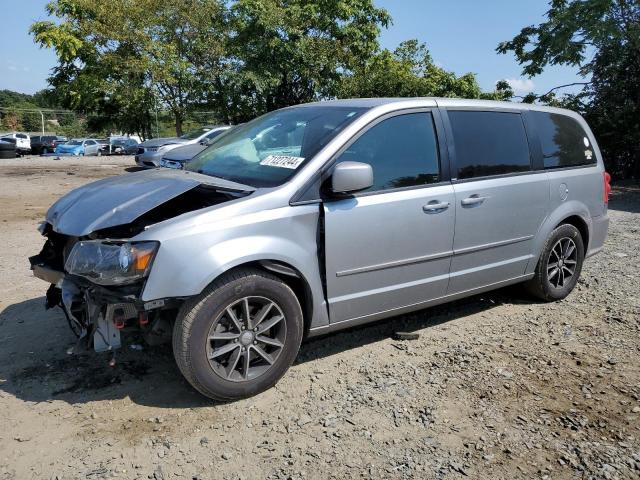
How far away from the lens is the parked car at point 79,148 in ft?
113

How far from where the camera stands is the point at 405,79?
25516mm

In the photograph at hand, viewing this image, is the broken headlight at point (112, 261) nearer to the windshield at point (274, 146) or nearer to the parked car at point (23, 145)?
the windshield at point (274, 146)

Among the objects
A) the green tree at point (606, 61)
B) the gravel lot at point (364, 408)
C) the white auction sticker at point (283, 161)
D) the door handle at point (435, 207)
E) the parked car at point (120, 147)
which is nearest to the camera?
the gravel lot at point (364, 408)

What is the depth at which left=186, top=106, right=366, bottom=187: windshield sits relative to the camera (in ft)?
11.8

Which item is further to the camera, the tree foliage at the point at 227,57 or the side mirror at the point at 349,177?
the tree foliage at the point at 227,57

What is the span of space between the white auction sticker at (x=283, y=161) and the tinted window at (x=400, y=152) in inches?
11.2

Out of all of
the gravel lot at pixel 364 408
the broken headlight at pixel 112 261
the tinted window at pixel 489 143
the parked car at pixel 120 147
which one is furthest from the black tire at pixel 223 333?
the parked car at pixel 120 147

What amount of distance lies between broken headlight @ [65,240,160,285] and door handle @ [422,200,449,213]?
1907 mm

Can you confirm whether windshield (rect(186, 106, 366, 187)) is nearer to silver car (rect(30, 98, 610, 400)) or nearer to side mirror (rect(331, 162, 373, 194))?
silver car (rect(30, 98, 610, 400))

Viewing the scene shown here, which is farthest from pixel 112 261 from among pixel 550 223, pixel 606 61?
pixel 606 61

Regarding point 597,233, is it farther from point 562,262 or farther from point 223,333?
point 223,333

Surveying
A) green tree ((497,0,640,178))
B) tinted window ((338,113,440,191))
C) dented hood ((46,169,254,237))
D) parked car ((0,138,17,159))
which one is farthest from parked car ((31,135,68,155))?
tinted window ((338,113,440,191))

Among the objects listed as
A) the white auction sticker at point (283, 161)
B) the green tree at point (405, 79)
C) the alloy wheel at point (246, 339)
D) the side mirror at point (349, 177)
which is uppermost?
the green tree at point (405, 79)

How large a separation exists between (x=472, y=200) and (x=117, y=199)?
2558 millimetres
